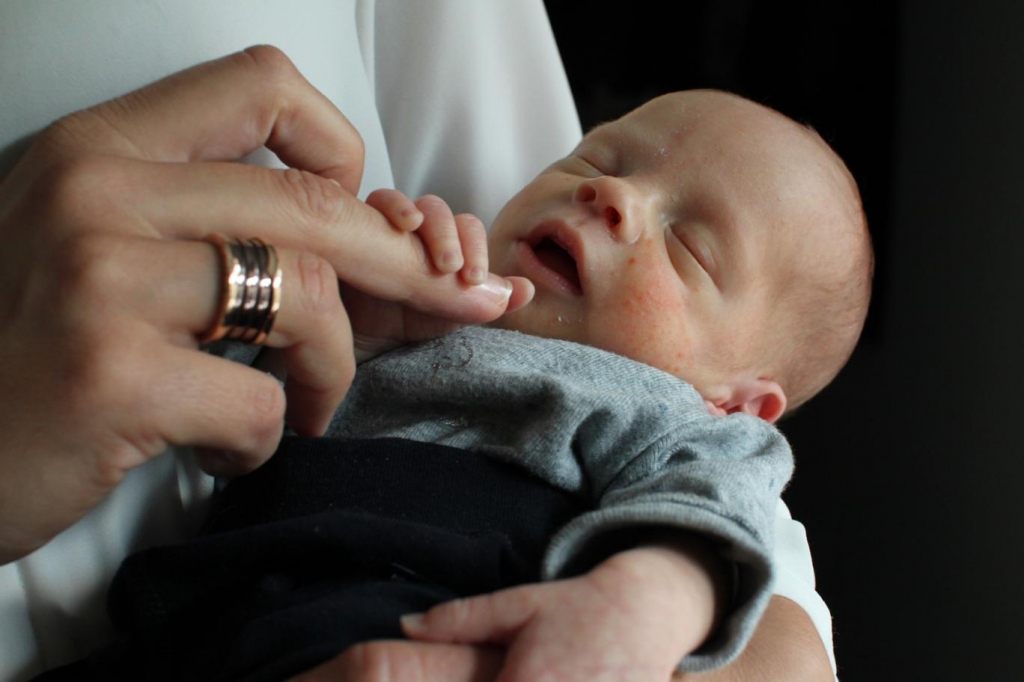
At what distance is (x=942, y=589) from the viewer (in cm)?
165

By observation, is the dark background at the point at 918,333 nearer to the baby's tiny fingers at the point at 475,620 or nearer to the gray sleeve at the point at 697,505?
the gray sleeve at the point at 697,505

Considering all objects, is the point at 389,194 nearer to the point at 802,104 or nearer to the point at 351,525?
the point at 351,525

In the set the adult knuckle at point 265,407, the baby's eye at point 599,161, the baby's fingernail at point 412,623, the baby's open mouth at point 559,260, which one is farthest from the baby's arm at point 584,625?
the baby's eye at point 599,161

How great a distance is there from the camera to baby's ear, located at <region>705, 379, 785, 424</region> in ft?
3.67

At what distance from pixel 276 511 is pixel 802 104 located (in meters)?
1.32

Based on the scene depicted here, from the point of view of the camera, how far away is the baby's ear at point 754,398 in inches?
44.1

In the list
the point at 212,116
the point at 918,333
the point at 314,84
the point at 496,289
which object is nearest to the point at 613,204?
the point at 496,289

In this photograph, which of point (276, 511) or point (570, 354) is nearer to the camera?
point (276, 511)

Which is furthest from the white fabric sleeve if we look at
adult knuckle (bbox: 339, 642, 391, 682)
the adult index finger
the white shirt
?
the adult index finger

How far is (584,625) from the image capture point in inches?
24.8

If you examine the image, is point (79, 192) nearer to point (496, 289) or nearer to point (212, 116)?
point (212, 116)

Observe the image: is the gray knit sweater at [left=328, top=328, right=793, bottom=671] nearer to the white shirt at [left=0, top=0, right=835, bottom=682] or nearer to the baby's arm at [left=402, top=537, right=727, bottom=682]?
the baby's arm at [left=402, top=537, right=727, bottom=682]

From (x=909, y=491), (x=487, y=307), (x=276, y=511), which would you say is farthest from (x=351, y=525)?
(x=909, y=491)

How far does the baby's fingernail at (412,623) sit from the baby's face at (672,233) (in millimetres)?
401
